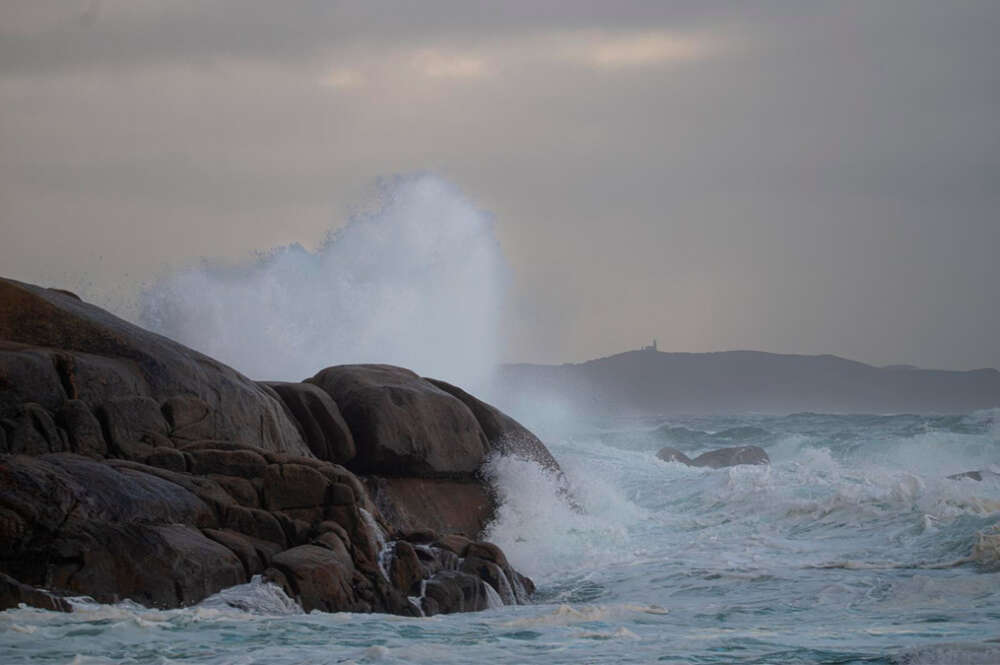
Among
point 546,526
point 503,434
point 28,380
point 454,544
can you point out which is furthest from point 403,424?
point 28,380

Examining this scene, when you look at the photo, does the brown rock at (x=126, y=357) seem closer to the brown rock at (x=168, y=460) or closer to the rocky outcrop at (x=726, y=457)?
the brown rock at (x=168, y=460)

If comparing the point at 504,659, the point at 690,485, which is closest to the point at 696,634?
the point at 504,659

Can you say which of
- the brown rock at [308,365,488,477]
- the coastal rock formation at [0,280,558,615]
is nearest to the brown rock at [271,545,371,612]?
the coastal rock formation at [0,280,558,615]

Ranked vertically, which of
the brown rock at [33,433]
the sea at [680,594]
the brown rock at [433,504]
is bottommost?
the sea at [680,594]

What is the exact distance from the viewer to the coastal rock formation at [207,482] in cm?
917

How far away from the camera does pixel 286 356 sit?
23.8 m

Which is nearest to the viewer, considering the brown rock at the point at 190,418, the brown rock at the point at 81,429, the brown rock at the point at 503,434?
the brown rock at the point at 81,429

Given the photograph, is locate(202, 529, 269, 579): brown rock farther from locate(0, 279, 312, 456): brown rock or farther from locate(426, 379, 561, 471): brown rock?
locate(426, 379, 561, 471): brown rock

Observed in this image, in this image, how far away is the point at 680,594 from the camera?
12141mm

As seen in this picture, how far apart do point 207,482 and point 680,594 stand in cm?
467

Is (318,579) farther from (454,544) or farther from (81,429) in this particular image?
(81,429)

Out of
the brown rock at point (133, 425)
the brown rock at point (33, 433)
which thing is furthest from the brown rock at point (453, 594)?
the brown rock at point (33, 433)

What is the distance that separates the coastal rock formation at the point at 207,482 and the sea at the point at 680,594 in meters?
0.31

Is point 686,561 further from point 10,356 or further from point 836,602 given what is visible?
point 10,356
